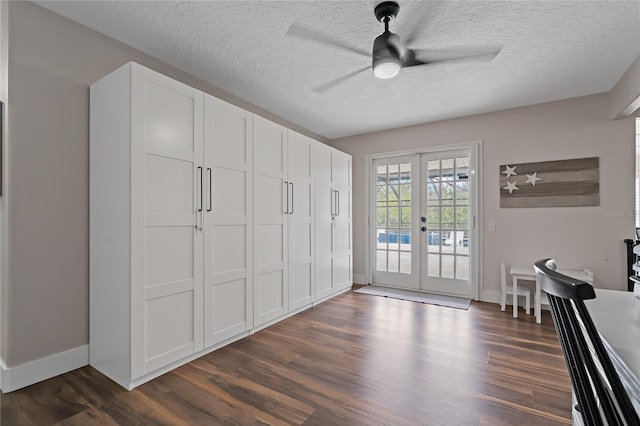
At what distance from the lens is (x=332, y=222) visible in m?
4.28

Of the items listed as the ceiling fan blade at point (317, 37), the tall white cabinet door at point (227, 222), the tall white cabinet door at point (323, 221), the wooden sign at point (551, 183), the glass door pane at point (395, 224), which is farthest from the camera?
the glass door pane at point (395, 224)

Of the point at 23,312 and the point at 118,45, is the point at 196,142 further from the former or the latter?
the point at 23,312

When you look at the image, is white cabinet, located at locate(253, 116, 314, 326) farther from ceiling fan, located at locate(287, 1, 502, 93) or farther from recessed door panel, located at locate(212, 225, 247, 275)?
ceiling fan, located at locate(287, 1, 502, 93)

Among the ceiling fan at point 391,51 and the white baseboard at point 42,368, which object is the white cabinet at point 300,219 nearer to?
the ceiling fan at point 391,51

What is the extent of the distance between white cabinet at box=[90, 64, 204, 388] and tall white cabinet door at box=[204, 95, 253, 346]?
0.33ft

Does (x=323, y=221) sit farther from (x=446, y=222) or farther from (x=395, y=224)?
(x=446, y=222)

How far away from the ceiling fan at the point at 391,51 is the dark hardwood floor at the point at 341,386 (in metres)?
2.16

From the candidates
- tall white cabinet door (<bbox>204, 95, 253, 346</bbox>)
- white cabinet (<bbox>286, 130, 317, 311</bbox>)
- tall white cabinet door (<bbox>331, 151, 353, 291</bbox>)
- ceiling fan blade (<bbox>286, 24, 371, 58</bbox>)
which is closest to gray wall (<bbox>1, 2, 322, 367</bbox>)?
tall white cabinet door (<bbox>204, 95, 253, 346</bbox>)

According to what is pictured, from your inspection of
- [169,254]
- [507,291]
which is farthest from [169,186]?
[507,291]

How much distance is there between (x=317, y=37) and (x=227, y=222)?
5.52ft

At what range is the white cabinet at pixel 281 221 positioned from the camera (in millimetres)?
3031

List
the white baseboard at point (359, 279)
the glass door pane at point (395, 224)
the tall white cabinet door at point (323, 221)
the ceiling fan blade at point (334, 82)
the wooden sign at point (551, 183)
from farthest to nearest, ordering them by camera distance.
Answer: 1. the white baseboard at point (359, 279)
2. the glass door pane at point (395, 224)
3. the tall white cabinet door at point (323, 221)
4. the wooden sign at point (551, 183)
5. the ceiling fan blade at point (334, 82)

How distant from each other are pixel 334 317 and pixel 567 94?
3649 mm

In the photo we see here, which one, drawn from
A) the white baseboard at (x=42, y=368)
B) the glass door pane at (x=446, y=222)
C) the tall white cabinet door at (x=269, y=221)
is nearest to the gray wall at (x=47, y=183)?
the white baseboard at (x=42, y=368)
